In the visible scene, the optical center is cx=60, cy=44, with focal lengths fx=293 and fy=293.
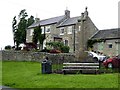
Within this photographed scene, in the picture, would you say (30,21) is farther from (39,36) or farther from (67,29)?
(67,29)

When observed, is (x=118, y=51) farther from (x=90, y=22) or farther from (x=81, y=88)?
(x=81, y=88)

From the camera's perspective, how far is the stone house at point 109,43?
5781cm

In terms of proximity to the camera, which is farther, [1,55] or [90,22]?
[90,22]

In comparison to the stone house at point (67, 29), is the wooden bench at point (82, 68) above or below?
below

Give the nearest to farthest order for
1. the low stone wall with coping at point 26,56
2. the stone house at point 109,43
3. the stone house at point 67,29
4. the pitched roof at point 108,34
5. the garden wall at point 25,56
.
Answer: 1. the low stone wall with coping at point 26,56
2. the garden wall at point 25,56
3. the stone house at point 109,43
4. the pitched roof at point 108,34
5. the stone house at point 67,29

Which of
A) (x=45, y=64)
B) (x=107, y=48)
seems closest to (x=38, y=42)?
(x=107, y=48)

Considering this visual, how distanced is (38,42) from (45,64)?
49.1 meters

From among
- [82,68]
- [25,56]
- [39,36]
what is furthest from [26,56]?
[39,36]

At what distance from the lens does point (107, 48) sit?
194ft

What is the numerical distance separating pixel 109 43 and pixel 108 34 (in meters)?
3.44

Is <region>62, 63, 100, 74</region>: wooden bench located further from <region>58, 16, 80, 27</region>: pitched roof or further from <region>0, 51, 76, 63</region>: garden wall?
<region>58, 16, 80, 27</region>: pitched roof

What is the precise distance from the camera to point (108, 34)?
62.1 m

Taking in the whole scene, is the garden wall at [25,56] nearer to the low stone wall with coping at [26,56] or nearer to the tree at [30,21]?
the low stone wall with coping at [26,56]

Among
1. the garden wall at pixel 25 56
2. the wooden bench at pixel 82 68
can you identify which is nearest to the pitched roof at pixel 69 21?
the garden wall at pixel 25 56
